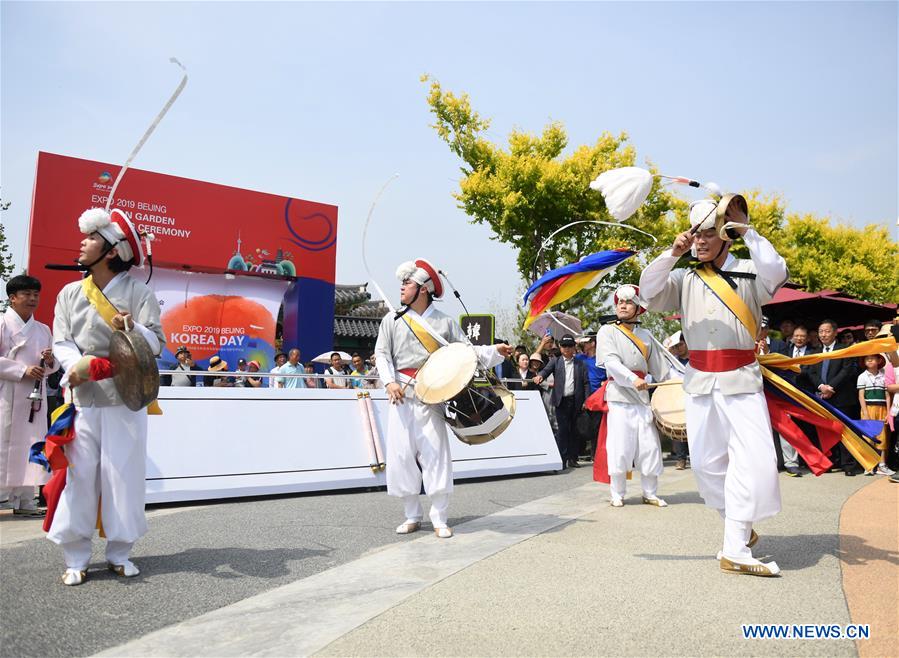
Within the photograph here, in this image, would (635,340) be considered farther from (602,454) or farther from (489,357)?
(489,357)

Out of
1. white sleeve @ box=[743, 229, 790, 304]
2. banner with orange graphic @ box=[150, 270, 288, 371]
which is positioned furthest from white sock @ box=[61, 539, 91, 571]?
banner with orange graphic @ box=[150, 270, 288, 371]

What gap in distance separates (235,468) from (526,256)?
1293 centimetres

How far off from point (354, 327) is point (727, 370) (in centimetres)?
2547

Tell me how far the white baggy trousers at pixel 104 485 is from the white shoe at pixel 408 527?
191 centimetres

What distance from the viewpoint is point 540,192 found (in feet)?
58.2

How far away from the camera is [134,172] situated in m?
15.2

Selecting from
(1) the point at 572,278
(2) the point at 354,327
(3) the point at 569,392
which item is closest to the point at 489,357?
(1) the point at 572,278

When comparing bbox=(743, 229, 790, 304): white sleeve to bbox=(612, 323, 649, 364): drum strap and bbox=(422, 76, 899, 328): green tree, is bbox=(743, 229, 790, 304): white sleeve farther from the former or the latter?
bbox=(422, 76, 899, 328): green tree

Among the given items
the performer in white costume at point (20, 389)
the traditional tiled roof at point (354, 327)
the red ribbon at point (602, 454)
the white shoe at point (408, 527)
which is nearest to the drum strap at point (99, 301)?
the white shoe at point (408, 527)

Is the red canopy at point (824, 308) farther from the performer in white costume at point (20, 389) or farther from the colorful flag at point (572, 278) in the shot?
the performer in white costume at point (20, 389)

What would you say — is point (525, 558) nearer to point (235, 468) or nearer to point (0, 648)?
point (0, 648)

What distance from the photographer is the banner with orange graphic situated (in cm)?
1548

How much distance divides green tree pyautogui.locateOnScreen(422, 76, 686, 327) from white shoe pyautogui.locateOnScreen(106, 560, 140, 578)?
14.5m

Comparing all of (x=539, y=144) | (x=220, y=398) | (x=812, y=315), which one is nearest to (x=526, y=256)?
(x=539, y=144)
